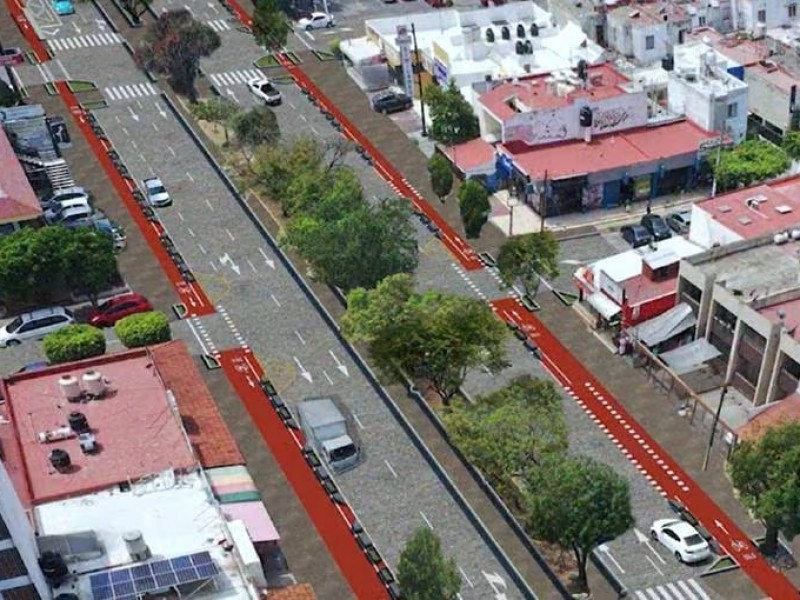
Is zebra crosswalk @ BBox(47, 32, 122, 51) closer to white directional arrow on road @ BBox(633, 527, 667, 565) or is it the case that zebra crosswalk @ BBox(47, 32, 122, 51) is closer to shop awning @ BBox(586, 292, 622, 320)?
shop awning @ BBox(586, 292, 622, 320)

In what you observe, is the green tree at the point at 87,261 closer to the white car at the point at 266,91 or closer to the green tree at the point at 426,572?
the white car at the point at 266,91

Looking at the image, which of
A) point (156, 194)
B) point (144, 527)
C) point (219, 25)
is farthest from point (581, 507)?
point (219, 25)

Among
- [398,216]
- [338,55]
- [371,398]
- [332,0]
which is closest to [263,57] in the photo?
[338,55]

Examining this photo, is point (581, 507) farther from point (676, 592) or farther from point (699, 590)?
point (699, 590)

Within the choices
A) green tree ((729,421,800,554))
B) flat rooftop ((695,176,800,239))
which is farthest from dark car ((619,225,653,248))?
green tree ((729,421,800,554))

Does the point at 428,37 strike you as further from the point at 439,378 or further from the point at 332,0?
the point at 439,378

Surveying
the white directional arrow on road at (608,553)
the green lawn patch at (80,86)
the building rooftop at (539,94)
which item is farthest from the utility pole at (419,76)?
the white directional arrow on road at (608,553)
